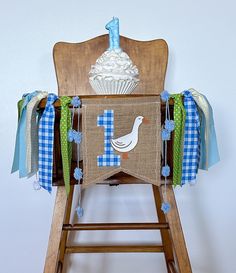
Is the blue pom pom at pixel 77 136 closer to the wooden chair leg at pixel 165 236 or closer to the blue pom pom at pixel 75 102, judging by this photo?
the blue pom pom at pixel 75 102

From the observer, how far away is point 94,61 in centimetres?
106

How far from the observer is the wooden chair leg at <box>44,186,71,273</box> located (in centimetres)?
75

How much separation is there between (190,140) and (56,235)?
35 cm

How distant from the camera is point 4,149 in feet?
3.76

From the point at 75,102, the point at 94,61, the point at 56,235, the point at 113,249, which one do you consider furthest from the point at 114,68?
the point at 113,249

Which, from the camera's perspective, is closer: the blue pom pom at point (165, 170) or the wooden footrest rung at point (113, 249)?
the blue pom pom at point (165, 170)

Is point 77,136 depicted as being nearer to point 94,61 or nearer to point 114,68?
point 114,68

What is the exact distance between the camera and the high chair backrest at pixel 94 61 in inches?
41.4

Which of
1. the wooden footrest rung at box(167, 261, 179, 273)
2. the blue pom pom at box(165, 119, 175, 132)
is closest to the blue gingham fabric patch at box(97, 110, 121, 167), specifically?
the blue pom pom at box(165, 119, 175, 132)

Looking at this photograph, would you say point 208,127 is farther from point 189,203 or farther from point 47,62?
point 47,62

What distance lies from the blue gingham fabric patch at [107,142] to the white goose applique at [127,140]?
11 mm

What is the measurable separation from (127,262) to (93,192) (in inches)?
10.2

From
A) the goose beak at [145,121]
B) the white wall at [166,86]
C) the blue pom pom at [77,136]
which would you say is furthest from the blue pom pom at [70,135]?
the white wall at [166,86]

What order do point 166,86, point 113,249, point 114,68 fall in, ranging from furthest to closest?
point 166,86, point 113,249, point 114,68
